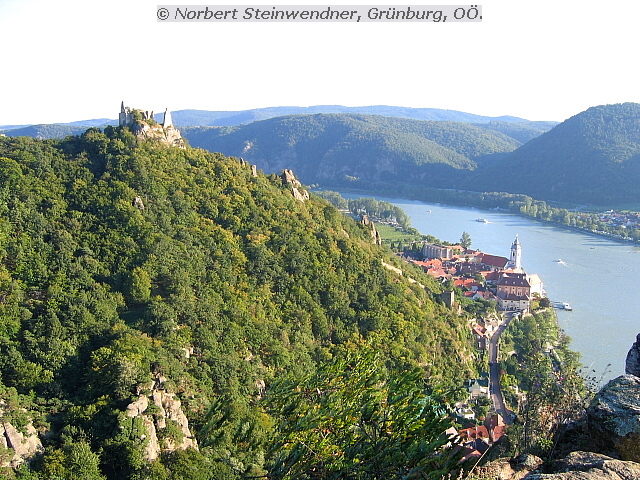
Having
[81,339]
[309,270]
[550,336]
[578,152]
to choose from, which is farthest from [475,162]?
[81,339]

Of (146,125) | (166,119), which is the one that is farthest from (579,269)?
(146,125)

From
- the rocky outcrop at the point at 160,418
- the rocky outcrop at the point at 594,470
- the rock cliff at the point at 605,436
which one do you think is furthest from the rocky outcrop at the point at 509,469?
the rocky outcrop at the point at 160,418

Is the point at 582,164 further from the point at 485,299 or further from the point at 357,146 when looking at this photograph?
the point at 485,299

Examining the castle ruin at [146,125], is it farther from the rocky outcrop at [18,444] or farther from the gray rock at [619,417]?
the gray rock at [619,417]

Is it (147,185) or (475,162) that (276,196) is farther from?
(475,162)

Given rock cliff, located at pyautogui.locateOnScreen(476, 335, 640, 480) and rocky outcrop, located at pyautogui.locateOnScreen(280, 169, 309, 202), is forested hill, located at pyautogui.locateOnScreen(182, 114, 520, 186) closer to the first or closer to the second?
rocky outcrop, located at pyautogui.locateOnScreen(280, 169, 309, 202)
